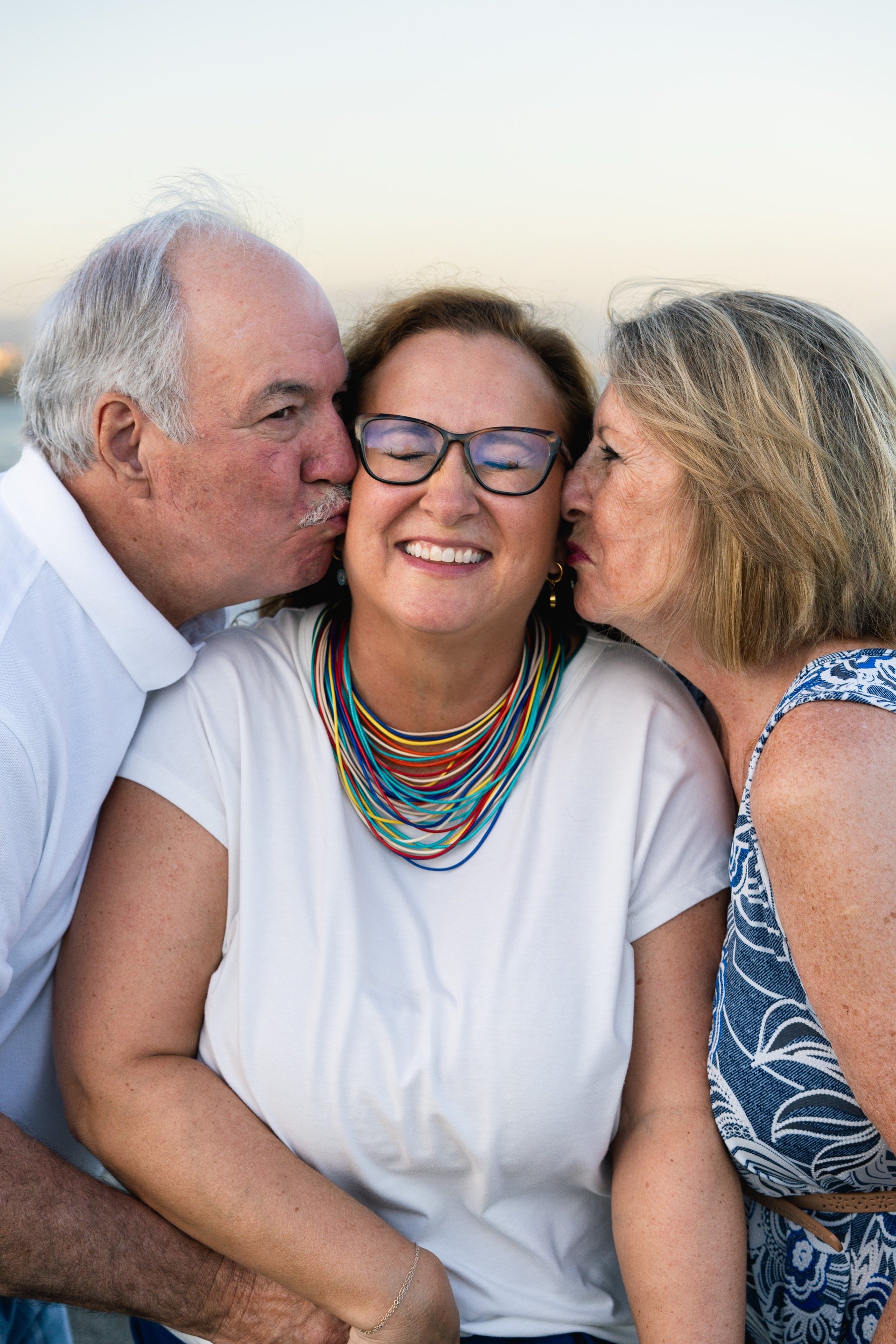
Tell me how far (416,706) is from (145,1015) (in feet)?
2.69

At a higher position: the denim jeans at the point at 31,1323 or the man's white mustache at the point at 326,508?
the man's white mustache at the point at 326,508

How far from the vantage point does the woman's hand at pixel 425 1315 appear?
1804 millimetres

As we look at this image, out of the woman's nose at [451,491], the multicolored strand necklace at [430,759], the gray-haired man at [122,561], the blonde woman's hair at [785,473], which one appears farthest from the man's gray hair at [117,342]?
the blonde woman's hair at [785,473]

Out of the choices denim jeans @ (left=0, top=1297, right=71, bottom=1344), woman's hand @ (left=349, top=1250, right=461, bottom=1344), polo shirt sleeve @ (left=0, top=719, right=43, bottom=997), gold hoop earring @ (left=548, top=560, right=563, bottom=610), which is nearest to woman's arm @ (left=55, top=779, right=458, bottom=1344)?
woman's hand @ (left=349, top=1250, right=461, bottom=1344)

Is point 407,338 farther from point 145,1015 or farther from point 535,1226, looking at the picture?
point 535,1226

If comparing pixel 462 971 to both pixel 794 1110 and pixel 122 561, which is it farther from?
pixel 122 561

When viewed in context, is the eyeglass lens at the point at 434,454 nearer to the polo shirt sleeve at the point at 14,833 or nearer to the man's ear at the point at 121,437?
the man's ear at the point at 121,437

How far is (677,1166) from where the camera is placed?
189 centimetres

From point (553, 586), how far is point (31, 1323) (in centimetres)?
199

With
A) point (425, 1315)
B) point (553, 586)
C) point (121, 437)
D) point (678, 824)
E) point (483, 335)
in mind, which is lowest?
point (425, 1315)

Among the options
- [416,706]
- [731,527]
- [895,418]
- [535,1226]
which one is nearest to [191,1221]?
[535,1226]

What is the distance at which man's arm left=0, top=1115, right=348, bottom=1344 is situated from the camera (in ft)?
5.77

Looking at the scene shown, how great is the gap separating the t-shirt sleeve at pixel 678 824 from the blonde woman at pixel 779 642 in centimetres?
6

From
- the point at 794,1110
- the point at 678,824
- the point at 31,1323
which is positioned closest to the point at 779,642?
the point at 678,824
